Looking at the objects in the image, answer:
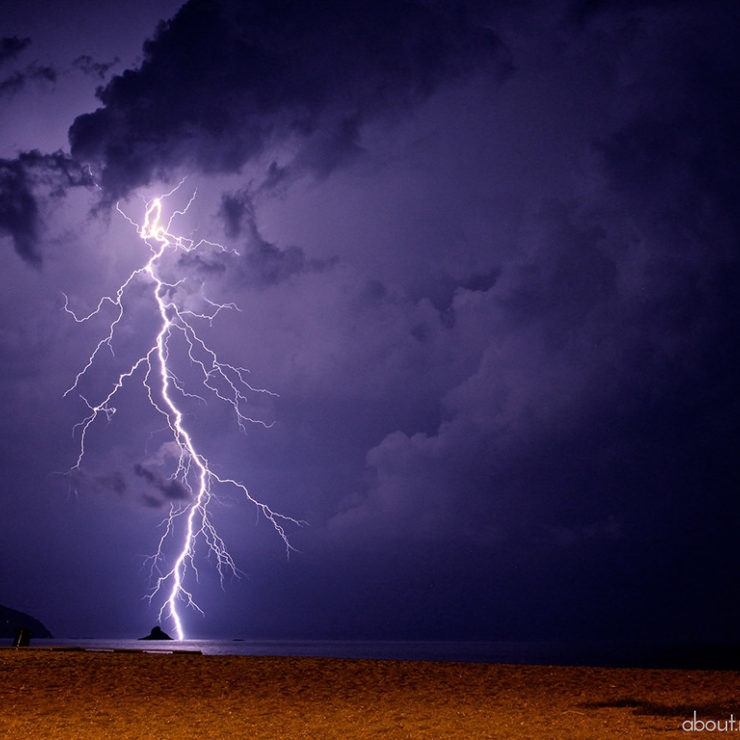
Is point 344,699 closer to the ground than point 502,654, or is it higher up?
higher up

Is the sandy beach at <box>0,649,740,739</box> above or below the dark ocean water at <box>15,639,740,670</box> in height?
above

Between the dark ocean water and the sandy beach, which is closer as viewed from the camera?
the sandy beach

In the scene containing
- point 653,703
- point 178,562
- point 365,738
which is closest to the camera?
point 365,738

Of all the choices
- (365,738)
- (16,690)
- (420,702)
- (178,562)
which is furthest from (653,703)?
(178,562)

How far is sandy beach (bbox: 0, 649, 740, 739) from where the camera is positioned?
848cm

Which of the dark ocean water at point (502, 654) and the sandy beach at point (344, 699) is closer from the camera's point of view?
the sandy beach at point (344, 699)

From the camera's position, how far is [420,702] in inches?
425

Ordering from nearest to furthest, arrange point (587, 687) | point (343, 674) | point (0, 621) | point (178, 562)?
1. point (587, 687)
2. point (343, 674)
3. point (178, 562)
4. point (0, 621)

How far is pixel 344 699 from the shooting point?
36.3 feet

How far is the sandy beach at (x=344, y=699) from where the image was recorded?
8.48 metres

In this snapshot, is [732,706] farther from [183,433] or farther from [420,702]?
[183,433]

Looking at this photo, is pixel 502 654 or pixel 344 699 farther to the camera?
pixel 502 654

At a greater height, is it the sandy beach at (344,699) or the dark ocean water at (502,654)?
the sandy beach at (344,699)

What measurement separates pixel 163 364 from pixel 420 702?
17.0m
